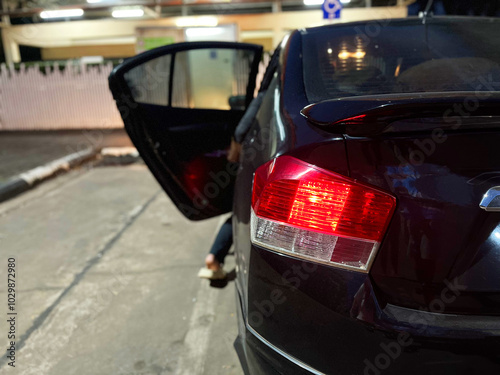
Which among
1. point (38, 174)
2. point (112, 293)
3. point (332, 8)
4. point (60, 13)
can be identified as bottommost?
point (38, 174)

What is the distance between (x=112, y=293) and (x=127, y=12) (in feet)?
53.9

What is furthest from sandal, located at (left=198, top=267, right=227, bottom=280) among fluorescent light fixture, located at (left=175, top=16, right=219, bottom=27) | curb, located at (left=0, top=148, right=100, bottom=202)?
fluorescent light fixture, located at (left=175, top=16, right=219, bottom=27)

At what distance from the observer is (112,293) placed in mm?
2824

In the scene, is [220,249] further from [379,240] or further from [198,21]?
[198,21]

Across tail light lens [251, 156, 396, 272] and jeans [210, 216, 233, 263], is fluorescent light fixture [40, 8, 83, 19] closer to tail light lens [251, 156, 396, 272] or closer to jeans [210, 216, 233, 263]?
jeans [210, 216, 233, 263]

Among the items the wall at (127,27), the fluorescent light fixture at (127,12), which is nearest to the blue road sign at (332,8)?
the wall at (127,27)

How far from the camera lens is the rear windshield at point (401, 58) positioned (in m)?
1.58

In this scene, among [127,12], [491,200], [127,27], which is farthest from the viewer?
[127,27]

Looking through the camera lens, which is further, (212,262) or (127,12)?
(127,12)

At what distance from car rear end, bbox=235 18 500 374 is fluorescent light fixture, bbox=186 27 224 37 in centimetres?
853

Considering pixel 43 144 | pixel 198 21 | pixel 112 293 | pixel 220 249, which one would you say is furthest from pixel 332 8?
pixel 198 21

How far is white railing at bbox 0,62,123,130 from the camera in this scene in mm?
10148

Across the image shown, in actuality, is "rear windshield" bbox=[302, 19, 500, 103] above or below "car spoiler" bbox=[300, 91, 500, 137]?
above

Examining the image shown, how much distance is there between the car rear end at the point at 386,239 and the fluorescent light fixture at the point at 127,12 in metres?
16.5
